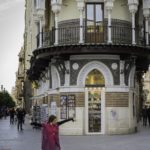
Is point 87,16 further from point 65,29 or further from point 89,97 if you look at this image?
point 89,97

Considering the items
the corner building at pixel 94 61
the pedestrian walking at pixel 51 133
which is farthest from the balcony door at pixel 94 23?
the pedestrian walking at pixel 51 133

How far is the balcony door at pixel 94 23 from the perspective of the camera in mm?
36000

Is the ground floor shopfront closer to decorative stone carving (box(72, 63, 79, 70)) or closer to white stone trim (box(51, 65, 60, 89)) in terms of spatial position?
decorative stone carving (box(72, 63, 79, 70))

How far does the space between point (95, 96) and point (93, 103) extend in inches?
17.2

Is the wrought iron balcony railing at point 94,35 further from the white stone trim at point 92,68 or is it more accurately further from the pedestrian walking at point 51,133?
the pedestrian walking at point 51,133

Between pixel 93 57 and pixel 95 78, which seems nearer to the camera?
pixel 93 57

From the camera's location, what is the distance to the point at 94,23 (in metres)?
36.4

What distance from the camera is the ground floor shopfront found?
116ft

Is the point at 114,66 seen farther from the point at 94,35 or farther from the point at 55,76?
the point at 55,76

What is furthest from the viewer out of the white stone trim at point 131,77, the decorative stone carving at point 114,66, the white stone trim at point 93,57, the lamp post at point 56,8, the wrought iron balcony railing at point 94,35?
the white stone trim at point 131,77

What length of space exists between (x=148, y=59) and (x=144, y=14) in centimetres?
287

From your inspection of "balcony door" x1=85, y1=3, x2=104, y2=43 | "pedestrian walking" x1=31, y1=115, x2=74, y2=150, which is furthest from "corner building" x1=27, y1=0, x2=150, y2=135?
"pedestrian walking" x1=31, y1=115, x2=74, y2=150

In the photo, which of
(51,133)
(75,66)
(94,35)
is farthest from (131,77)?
(51,133)

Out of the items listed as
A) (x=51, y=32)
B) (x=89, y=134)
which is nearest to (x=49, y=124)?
(x=89, y=134)
